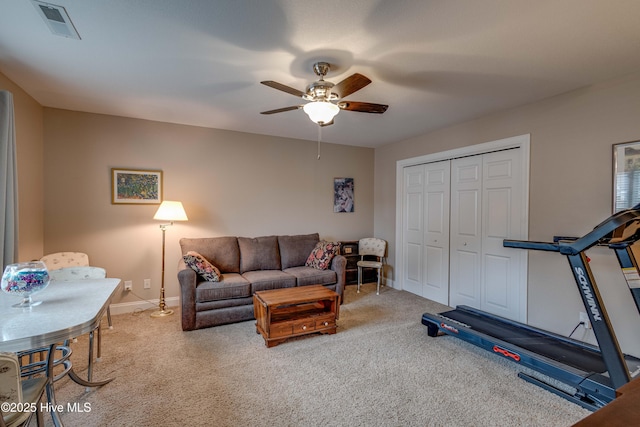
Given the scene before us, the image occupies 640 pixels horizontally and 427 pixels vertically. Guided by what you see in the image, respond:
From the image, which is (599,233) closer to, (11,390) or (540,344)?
(540,344)

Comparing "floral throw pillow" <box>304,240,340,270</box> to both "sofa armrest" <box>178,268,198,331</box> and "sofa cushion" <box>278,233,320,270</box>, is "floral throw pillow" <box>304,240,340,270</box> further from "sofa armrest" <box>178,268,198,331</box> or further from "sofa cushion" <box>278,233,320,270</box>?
"sofa armrest" <box>178,268,198,331</box>

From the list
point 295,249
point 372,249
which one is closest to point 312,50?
point 295,249

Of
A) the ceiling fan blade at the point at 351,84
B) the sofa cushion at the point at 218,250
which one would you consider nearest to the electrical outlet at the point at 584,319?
the ceiling fan blade at the point at 351,84

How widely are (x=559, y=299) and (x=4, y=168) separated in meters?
5.00

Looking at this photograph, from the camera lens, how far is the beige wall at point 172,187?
3.49 meters

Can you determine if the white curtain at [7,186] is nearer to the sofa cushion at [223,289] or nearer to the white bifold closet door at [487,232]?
the sofa cushion at [223,289]

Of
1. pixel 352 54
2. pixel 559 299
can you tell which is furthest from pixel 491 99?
pixel 559 299

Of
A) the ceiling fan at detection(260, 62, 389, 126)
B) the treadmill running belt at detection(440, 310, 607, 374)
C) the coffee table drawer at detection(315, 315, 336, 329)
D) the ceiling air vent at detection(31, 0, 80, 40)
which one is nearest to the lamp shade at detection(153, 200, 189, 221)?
the ceiling air vent at detection(31, 0, 80, 40)

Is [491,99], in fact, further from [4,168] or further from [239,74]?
[4,168]

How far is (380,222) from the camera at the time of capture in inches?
214

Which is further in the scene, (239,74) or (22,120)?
(22,120)

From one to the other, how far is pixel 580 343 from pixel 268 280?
3.12 meters

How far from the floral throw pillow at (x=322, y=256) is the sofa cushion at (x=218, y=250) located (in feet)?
3.49

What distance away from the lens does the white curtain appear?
2225 millimetres
